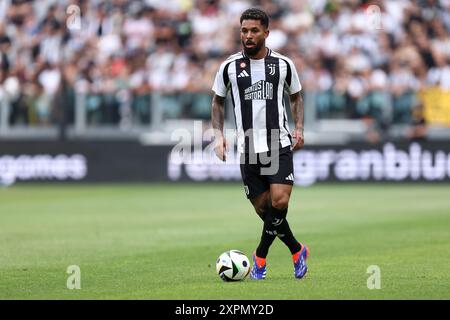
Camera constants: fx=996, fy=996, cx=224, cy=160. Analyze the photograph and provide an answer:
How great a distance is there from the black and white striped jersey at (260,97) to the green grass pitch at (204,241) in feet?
4.53

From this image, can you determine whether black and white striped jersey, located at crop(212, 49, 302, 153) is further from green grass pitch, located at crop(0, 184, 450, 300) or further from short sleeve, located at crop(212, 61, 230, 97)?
green grass pitch, located at crop(0, 184, 450, 300)

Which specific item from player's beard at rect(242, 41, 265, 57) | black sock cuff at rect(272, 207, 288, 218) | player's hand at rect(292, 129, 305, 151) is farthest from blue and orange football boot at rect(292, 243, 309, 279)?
player's beard at rect(242, 41, 265, 57)

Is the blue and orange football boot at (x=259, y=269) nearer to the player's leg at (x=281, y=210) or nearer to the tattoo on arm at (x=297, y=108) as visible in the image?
the player's leg at (x=281, y=210)

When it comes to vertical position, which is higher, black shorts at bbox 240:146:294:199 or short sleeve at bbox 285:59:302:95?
short sleeve at bbox 285:59:302:95

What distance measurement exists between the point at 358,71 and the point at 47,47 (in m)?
8.92

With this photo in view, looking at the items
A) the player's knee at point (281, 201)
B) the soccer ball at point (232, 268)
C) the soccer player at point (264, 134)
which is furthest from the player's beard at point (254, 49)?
the soccer ball at point (232, 268)

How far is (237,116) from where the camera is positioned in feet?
32.7

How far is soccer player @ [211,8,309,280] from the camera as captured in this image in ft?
32.1

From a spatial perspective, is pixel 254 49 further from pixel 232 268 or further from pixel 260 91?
pixel 232 268

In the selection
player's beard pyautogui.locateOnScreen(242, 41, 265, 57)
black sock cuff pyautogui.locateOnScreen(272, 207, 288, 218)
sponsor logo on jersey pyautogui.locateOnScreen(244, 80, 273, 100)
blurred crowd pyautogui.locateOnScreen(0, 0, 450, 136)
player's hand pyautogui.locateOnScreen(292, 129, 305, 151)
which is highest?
blurred crowd pyautogui.locateOnScreen(0, 0, 450, 136)

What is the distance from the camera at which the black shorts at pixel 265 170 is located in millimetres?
9797

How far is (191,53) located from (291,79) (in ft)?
61.0

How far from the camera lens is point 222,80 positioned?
991 cm

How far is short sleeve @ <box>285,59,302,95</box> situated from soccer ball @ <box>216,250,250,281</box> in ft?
5.83
